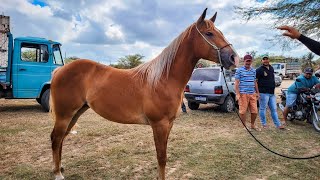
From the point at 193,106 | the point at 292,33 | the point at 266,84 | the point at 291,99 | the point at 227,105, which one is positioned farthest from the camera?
the point at 193,106

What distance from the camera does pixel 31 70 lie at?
821cm

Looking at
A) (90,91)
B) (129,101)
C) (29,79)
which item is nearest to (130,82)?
(129,101)

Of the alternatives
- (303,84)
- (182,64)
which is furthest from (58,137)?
(303,84)

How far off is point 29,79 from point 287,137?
7509 millimetres

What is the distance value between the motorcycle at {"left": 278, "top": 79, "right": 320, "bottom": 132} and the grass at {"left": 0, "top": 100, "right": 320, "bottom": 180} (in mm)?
291

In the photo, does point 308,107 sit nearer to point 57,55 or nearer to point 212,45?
point 212,45

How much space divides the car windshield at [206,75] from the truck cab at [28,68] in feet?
15.9

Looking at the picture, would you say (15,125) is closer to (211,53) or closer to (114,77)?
(114,77)

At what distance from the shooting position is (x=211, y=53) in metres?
2.72

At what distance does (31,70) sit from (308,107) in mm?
8169

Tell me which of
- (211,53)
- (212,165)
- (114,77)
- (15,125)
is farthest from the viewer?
(15,125)

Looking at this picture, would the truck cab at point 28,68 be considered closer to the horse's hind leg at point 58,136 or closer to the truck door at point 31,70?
the truck door at point 31,70

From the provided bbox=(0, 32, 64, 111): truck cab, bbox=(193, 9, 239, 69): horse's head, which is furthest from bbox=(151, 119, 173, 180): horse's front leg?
bbox=(0, 32, 64, 111): truck cab

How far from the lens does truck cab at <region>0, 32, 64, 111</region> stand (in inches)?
316
